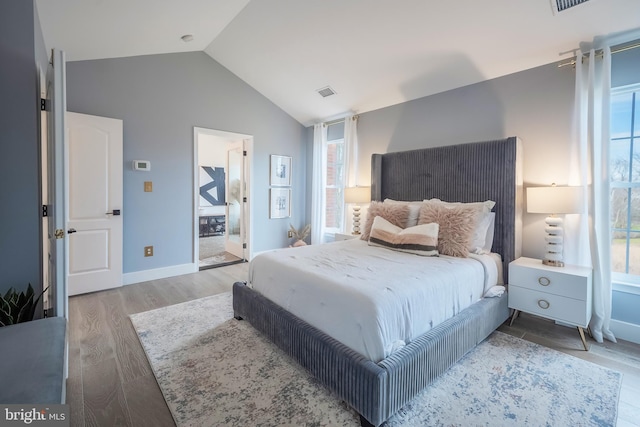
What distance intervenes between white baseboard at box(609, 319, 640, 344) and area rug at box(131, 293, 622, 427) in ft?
2.16

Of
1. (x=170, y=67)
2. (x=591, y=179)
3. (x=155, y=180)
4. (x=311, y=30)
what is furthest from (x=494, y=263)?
(x=170, y=67)

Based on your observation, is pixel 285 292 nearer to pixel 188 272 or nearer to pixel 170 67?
pixel 188 272

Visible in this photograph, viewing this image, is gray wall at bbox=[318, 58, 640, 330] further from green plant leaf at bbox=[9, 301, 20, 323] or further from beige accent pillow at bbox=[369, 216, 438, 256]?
green plant leaf at bbox=[9, 301, 20, 323]

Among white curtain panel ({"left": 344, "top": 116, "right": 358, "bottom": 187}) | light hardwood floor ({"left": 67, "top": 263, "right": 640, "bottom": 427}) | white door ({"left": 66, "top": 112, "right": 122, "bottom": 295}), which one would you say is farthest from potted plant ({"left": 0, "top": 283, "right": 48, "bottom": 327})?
white curtain panel ({"left": 344, "top": 116, "right": 358, "bottom": 187})

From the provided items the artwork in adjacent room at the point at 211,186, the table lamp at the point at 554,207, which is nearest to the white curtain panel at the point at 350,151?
the table lamp at the point at 554,207

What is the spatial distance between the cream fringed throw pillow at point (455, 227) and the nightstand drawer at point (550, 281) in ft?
1.50

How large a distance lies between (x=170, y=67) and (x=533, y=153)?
4.50 metres

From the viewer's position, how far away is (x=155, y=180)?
3.76m

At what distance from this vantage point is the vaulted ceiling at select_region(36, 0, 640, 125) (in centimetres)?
231

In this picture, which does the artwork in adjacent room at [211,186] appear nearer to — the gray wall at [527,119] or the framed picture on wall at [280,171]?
the framed picture on wall at [280,171]

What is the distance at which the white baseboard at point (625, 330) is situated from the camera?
2271 mm

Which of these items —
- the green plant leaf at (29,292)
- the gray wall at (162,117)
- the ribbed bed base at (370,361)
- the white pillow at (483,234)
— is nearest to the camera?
the ribbed bed base at (370,361)

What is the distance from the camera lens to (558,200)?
7.64 ft

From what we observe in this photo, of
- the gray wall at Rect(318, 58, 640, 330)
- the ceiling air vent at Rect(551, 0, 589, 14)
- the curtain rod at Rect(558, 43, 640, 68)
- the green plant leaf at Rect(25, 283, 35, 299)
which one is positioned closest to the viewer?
the green plant leaf at Rect(25, 283, 35, 299)
